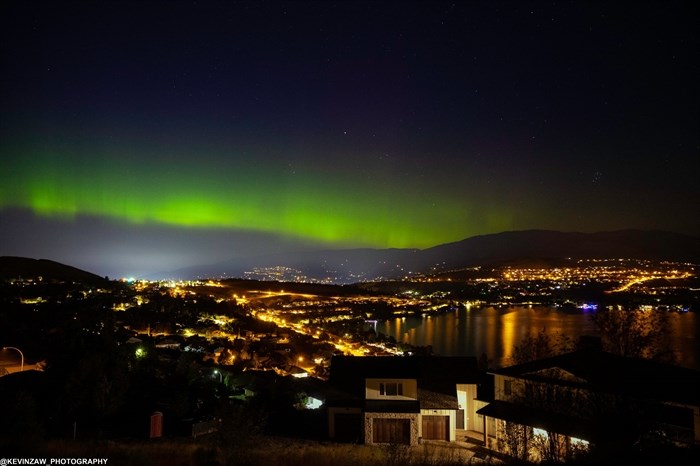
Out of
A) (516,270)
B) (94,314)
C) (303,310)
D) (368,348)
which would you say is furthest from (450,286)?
(94,314)

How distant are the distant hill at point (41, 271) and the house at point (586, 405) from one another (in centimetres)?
6474

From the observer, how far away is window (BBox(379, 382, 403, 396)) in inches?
602

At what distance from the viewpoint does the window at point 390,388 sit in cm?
1530

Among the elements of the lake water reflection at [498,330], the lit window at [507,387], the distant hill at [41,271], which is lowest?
the lake water reflection at [498,330]

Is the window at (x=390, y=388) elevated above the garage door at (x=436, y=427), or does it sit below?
above

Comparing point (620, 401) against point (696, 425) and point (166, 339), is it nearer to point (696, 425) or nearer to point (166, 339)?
point (696, 425)

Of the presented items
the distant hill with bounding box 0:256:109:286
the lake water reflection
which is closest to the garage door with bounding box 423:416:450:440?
the lake water reflection

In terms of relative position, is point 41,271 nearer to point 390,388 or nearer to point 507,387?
point 390,388

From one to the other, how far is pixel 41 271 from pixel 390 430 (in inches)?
2969

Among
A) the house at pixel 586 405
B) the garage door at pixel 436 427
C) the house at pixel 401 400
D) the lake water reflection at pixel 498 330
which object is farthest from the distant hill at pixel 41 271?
the house at pixel 586 405

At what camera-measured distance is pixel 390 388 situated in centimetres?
1533

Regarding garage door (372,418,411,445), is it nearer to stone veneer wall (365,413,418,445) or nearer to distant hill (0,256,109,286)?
stone veneer wall (365,413,418,445)

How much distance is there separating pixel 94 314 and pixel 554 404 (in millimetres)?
32946

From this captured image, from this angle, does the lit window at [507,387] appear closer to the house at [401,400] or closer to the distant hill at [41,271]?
the house at [401,400]
